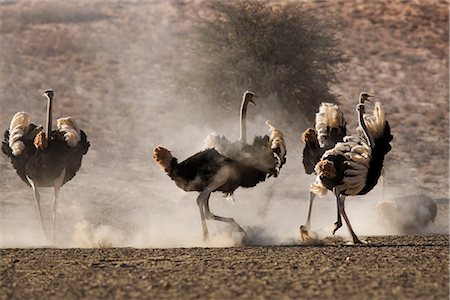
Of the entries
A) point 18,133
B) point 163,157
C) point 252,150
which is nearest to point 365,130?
point 252,150

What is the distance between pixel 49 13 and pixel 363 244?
1636 inches

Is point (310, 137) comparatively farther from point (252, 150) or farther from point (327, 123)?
point (252, 150)

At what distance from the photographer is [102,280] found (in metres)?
13.2

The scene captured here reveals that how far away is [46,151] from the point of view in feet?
59.2

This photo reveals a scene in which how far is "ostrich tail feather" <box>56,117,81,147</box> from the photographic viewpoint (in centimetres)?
1820

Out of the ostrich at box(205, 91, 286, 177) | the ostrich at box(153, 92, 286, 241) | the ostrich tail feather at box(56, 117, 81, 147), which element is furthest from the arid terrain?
the ostrich tail feather at box(56, 117, 81, 147)

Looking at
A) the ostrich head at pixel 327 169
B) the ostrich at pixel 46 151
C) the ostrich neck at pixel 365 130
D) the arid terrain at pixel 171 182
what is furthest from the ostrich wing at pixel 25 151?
the ostrich neck at pixel 365 130

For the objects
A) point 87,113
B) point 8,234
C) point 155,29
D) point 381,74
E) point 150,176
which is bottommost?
point 8,234

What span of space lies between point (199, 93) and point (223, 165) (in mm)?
16261

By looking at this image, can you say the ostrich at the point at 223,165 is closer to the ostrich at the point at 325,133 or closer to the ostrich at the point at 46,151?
the ostrich at the point at 325,133

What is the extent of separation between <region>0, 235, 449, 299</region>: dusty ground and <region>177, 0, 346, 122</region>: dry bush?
1510cm

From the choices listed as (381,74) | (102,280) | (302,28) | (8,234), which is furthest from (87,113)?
(102,280)

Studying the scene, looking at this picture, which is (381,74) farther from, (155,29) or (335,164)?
(335,164)

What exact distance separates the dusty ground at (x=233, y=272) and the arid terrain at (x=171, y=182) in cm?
2
